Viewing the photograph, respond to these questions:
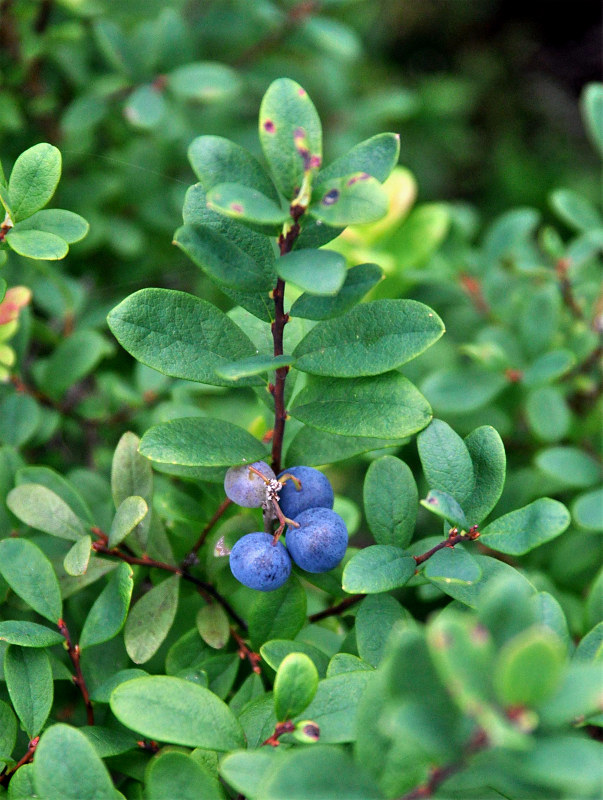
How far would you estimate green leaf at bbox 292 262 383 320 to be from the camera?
79 centimetres

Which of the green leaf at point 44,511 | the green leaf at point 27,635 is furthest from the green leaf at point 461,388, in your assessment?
the green leaf at point 27,635

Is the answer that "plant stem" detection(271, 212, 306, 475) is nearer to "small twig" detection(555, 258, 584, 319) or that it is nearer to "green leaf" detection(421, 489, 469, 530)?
"green leaf" detection(421, 489, 469, 530)

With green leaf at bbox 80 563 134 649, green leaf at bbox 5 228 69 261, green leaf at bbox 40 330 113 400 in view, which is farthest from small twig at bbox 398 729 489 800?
green leaf at bbox 40 330 113 400

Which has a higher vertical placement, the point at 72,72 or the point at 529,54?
the point at 529,54

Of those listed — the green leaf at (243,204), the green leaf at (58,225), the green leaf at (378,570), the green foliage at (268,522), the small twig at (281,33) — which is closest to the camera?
the green foliage at (268,522)

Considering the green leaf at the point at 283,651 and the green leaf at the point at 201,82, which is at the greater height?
the green leaf at the point at 201,82

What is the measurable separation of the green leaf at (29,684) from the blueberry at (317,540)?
0.34 meters

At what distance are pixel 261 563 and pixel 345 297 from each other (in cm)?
32

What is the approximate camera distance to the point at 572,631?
4.57 ft

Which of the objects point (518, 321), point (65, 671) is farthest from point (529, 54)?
point (65, 671)

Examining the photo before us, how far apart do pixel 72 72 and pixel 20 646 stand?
1360 millimetres

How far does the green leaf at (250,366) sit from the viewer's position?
2.51 feet

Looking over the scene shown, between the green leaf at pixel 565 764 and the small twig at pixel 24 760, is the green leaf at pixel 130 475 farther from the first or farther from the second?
the green leaf at pixel 565 764

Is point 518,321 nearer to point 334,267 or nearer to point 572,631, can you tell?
point 572,631
